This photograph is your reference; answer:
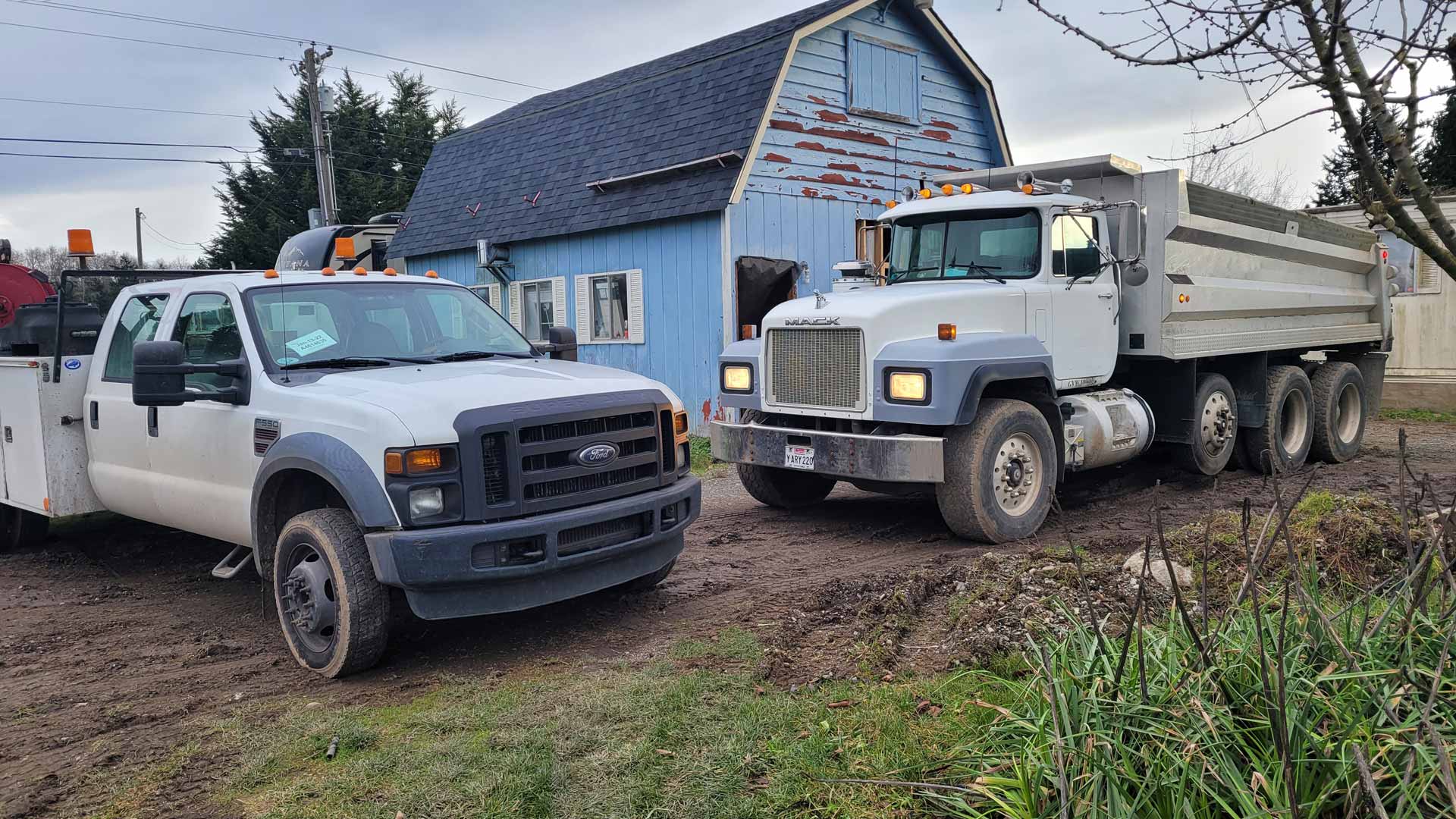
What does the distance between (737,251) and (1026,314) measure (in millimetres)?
6244

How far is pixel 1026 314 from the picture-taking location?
7.99 metres

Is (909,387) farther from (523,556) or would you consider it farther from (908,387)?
(523,556)

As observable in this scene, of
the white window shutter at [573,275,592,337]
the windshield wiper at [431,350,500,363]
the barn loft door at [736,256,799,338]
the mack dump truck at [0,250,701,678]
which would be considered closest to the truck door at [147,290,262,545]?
the mack dump truck at [0,250,701,678]

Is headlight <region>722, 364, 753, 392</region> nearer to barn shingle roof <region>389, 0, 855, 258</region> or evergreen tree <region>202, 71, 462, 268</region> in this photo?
barn shingle roof <region>389, 0, 855, 258</region>

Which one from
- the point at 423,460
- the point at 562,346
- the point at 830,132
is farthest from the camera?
the point at 830,132

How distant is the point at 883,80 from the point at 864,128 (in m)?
0.84

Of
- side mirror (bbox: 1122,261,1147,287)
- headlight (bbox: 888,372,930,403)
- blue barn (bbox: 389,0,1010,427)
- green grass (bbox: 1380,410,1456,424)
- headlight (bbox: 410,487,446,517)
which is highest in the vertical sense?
blue barn (bbox: 389,0,1010,427)

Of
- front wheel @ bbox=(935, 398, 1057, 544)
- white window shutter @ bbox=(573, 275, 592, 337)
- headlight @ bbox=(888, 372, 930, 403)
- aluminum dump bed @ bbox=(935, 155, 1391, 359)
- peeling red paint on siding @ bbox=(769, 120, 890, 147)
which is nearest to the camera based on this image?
headlight @ bbox=(888, 372, 930, 403)

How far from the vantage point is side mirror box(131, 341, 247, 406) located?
521cm

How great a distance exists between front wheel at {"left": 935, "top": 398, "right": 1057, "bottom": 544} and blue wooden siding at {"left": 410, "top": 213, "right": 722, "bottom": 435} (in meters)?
6.63

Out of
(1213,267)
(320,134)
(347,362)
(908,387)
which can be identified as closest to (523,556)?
(347,362)

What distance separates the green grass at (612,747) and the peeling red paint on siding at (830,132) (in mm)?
10614

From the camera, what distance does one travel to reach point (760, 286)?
14000 mm

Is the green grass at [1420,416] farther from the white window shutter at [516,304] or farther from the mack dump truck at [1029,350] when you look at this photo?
the white window shutter at [516,304]
